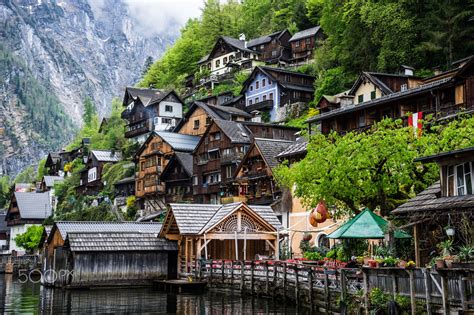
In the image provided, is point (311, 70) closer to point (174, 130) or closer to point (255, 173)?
point (174, 130)

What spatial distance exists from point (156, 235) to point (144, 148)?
39.6m

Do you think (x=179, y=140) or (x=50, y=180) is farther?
(x=50, y=180)

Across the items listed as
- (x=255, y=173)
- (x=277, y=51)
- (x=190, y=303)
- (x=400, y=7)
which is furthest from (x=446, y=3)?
(x=190, y=303)

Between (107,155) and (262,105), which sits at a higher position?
(262,105)

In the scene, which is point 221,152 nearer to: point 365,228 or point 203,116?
point 203,116

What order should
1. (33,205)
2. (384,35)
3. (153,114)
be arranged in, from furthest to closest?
(153,114), (33,205), (384,35)

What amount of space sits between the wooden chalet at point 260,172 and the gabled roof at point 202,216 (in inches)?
478

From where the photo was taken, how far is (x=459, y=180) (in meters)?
25.8

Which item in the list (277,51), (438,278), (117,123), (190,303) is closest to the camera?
(438,278)

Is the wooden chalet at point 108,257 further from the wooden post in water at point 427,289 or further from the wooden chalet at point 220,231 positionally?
the wooden post in water at point 427,289

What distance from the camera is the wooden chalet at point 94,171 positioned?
347ft

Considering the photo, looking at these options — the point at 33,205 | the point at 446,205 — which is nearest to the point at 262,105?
the point at 33,205

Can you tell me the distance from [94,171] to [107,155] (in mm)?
4213

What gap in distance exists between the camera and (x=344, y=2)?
87.7 meters
